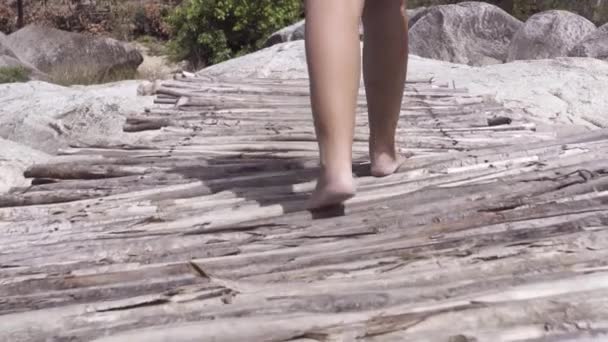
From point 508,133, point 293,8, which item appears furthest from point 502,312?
point 293,8

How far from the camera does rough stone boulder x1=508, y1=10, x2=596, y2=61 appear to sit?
8.38 metres

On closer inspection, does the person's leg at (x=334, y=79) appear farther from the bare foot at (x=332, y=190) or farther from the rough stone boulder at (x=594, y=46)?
the rough stone boulder at (x=594, y=46)

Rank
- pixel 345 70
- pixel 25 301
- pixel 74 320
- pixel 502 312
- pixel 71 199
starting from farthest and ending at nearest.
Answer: pixel 71 199
pixel 345 70
pixel 25 301
pixel 74 320
pixel 502 312

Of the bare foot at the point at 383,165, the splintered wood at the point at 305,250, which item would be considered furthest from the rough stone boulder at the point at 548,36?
the bare foot at the point at 383,165

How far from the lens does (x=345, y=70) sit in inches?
71.3

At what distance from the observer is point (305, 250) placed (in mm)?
1668

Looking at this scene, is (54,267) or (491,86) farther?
(491,86)

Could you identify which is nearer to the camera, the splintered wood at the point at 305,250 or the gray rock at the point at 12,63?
the splintered wood at the point at 305,250

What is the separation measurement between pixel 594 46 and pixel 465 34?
1.87 meters

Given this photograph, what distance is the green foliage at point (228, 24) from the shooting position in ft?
44.7

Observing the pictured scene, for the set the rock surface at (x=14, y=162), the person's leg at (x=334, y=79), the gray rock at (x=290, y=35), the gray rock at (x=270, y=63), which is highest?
the person's leg at (x=334, y=79)

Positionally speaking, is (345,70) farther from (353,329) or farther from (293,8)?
(293,8)

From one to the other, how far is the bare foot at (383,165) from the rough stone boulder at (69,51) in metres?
11.0

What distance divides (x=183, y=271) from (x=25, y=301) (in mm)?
286
